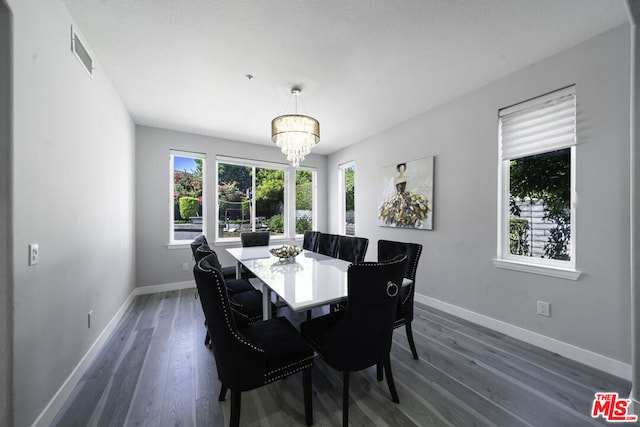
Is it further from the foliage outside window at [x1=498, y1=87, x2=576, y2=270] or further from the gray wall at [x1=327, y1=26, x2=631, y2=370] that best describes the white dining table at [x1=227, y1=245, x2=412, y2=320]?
the foliage outside window at [x1=498, y1=87, x2=576, y2=270]

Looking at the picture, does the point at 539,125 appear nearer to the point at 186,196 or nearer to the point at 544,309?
the point at 544,309

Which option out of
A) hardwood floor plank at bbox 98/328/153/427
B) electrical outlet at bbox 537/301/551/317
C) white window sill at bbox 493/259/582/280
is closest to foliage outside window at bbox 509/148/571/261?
white window sill at bbox 493/259/582/280

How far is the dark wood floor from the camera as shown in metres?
1.42

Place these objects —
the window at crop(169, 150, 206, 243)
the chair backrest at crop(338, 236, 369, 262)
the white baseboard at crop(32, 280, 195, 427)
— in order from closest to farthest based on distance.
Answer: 1. the white baseboard at crop(32, 280, 195, 427)
2. the chair backrest at crop(338, 236, 369, 262)
3. the window at crop(169, 150, 206, 243)

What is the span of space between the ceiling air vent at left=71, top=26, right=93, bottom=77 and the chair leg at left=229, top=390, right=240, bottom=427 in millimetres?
2585

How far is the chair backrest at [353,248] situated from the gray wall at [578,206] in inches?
44.7

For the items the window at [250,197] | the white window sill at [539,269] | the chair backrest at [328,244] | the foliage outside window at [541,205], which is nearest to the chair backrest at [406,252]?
the chair backrest at [328,244]

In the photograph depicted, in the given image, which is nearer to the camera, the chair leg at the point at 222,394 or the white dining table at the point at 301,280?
the white dining table at the point at 301,280

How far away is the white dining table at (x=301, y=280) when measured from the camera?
141 cm

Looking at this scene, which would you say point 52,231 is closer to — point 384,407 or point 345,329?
point 345,329

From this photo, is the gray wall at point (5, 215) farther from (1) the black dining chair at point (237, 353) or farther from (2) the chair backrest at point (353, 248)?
(2) the chair backrest at point (353, 248)

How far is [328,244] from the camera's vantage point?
125 inches

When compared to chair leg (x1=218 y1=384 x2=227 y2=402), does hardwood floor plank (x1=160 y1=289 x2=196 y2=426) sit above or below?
below

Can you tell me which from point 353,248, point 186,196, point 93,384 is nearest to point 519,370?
point 353,248
